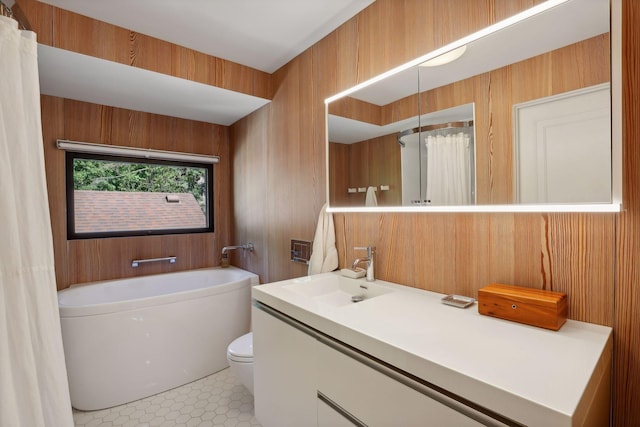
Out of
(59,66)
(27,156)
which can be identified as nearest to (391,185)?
(27,156)

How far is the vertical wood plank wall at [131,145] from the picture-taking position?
2.43 meters

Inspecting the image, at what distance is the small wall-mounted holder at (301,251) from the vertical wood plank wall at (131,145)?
1.31m

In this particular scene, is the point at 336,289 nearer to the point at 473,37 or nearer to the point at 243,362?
the point at 243,362

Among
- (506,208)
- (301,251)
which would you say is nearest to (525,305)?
(506,208)

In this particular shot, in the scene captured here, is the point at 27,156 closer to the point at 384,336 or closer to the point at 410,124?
the point at 384,336

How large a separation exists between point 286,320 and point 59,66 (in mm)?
2203

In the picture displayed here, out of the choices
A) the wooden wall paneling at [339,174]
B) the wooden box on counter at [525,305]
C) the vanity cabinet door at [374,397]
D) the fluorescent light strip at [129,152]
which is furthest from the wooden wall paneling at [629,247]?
the fluorescent light strip at [129,152]

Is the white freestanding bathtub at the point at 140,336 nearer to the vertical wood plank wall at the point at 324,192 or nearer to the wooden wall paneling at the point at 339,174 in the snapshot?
the vertical wood plank wall at the point at 324,192

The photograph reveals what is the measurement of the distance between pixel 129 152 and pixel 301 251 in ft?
6.05

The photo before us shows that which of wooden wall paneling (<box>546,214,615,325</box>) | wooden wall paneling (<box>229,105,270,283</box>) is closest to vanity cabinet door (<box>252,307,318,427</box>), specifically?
wooden wall paneling (<box>546,214,615,325</box>)

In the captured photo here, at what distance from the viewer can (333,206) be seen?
197 cm

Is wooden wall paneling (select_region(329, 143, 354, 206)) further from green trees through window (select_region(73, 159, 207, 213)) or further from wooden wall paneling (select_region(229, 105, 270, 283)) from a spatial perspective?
green trees through window (select_region(73, 159, 207, 213))

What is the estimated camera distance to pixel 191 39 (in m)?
2.10

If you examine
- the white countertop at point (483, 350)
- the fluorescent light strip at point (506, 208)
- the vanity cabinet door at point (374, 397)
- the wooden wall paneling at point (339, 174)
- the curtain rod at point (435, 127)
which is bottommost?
the vanity cabinet door at point (374, 397)
